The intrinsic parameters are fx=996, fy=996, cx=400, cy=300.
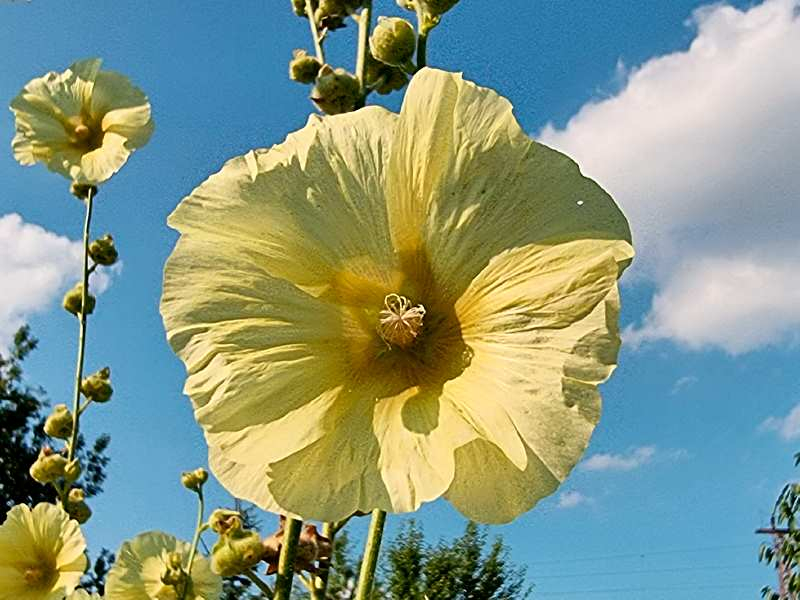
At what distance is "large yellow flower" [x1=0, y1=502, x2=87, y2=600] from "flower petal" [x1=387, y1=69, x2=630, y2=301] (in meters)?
1.51

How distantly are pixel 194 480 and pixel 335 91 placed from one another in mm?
1044

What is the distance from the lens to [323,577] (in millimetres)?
1133

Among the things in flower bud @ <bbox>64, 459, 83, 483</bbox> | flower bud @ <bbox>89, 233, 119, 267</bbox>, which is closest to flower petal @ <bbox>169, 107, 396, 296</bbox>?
flower bud @ <bbox>64, 459, 83, 483</bbox>

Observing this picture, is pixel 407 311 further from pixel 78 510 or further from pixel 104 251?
pixel 104 251

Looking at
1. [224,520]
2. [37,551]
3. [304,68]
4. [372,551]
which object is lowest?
[372,551]

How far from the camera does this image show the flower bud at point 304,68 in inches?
51.3

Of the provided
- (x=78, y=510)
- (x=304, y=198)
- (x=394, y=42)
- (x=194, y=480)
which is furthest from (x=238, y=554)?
(x=78, y=510)

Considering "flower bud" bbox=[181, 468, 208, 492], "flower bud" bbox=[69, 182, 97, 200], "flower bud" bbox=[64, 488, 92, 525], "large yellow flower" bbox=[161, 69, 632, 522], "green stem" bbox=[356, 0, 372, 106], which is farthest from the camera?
→ "flower bud" bbox=[69, 182, 97, 200]

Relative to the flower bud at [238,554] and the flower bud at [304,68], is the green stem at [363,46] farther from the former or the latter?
the flower bud at [238,554]

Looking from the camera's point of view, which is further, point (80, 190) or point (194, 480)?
point (80, 190)

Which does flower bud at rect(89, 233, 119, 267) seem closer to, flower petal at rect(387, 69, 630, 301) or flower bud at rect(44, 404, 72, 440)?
flower bud at rect(44, 404, 72, 440)

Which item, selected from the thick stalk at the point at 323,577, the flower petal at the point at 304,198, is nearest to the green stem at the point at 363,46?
the flower petal at the point at 304,198

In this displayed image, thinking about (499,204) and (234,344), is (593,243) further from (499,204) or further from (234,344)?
(234,344)

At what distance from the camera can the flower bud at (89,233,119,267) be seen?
245cm
